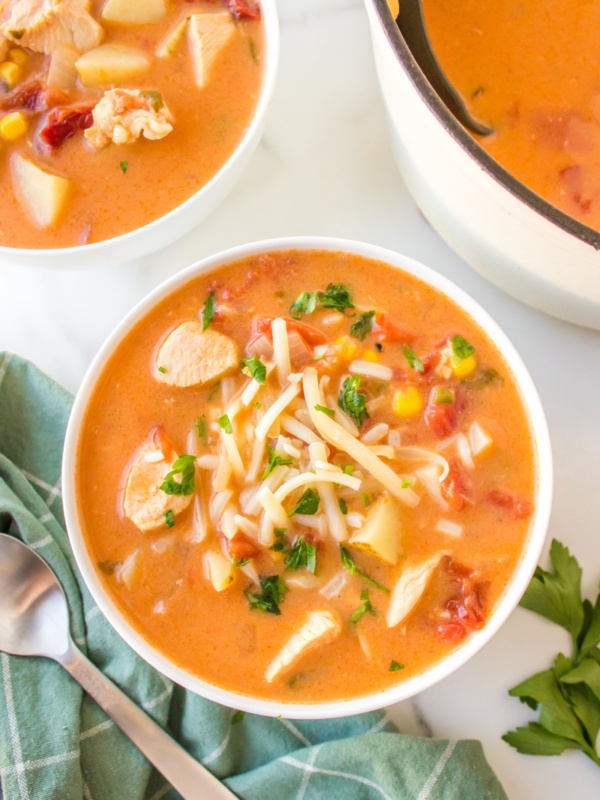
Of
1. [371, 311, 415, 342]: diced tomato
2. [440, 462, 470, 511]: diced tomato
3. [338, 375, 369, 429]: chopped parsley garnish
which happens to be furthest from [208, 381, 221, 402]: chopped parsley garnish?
[440, 462, 470, 511]: diced tomato

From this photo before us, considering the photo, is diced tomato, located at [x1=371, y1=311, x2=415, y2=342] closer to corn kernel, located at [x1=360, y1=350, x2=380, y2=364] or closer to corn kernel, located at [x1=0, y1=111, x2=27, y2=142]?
corn kernel, located at [x1=360, y1=350, x2=380, y2=364]

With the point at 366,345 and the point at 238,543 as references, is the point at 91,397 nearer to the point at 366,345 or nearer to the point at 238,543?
the point at 238,543

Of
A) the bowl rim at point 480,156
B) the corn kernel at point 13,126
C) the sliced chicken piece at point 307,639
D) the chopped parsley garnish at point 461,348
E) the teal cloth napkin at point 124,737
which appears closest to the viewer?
the bowl rim at point 480,156

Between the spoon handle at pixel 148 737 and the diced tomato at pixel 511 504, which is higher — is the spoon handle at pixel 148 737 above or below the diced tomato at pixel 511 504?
below

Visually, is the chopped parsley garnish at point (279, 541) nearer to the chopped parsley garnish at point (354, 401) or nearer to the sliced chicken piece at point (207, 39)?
the chopped parsley garnish at point (354, 401)

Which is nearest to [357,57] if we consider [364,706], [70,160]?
[70,160]

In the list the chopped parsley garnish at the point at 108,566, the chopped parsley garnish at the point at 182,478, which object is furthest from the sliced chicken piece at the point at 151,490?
the chopped parsley garnish at the point at 108,566
